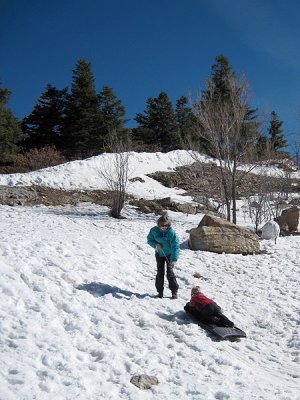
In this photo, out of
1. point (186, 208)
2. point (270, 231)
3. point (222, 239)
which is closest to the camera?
point (222, 239)

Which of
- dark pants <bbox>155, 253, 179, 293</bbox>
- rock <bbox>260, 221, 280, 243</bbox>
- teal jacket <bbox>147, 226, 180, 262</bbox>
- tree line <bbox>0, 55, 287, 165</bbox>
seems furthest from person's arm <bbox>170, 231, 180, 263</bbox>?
tree line <bbox>0, 55, 287, 165</bbox>

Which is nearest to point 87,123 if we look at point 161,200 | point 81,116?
point 81,116

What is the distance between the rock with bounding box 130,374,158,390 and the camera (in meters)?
4.37

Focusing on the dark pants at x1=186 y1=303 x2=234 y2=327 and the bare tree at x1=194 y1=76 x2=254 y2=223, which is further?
the bare tree at x1=194 y1=76 x2=254 y2=223

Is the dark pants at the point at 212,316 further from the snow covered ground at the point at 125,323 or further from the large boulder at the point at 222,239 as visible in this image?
the large boulder at the point at 222,239

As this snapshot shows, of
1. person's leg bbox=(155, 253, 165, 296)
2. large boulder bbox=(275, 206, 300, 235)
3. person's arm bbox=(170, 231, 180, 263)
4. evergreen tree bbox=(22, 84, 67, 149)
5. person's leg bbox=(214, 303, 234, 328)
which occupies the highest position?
evergreen tree bbox=(22, 84, 67, 149)

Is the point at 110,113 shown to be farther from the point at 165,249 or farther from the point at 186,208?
the point at 165,249

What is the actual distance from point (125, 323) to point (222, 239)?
20.2 ft

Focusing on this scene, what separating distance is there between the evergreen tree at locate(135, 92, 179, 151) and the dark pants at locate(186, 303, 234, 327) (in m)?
31.0

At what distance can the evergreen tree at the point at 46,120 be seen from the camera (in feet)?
111

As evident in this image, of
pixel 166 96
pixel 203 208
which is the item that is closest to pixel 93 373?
pixel 203 208

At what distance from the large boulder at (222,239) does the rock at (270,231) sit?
1.48 meters

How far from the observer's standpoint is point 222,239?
1141 centimetres

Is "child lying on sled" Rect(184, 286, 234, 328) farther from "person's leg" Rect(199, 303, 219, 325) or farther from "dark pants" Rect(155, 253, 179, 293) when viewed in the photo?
"dark pants" Rect(155, 253, 179, 293)
